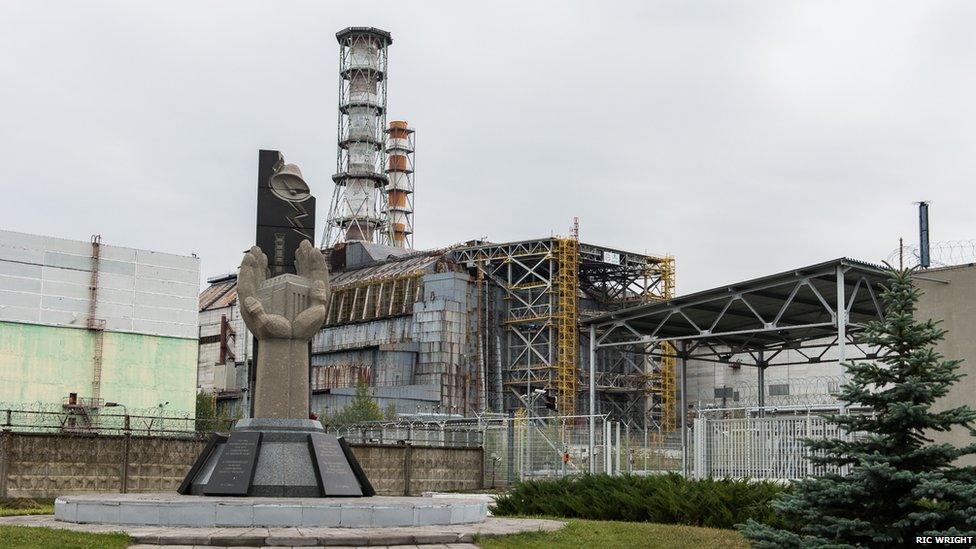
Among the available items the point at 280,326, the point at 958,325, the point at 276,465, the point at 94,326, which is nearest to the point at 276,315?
the point at 280,326

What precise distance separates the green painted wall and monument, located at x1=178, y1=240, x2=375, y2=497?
36.3 meters

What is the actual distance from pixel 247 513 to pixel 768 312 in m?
26.9

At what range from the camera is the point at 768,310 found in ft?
126

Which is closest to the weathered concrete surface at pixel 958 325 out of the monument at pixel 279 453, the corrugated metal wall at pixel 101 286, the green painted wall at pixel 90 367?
the monument at pixel 279 453

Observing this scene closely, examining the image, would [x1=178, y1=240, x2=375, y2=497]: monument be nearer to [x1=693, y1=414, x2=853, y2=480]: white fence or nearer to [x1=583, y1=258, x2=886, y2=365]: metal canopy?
[x1=693, y1=414, x2=853, y2=480]: white fence

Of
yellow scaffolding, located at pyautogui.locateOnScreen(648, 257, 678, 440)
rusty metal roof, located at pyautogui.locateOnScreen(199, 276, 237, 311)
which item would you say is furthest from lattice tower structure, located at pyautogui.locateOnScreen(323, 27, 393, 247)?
yellow scaffolding, located at pyautogui.locateOnScreen(648, 257, 678, 440)

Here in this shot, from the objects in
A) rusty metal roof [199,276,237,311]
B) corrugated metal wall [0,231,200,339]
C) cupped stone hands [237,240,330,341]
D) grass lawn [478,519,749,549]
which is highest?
rusty metal roof [199,276,237,311]

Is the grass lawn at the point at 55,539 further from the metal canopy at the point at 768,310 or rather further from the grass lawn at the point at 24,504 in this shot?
the metal canopy at the point at 768,310

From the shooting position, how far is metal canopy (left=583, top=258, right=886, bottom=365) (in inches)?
1280

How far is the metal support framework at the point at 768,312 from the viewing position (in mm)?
32375

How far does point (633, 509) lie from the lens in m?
19.2

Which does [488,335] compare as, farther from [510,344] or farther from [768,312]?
[768,312]

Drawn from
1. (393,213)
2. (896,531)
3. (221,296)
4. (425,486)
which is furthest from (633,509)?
(393,213)

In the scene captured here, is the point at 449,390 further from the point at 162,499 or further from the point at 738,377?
the point at 162,499
